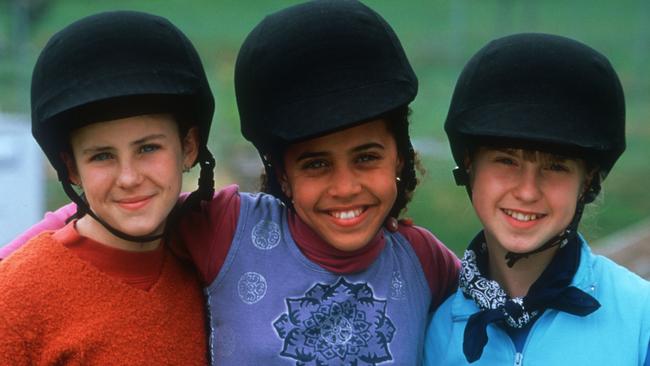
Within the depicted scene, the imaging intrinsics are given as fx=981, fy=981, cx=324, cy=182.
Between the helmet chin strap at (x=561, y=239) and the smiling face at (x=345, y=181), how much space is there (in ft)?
1.34

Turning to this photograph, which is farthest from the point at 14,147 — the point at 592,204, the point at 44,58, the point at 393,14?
the point at 393,14

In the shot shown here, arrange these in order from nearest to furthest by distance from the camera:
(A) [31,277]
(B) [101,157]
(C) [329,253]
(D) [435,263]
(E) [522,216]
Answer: (A) [31,277] → (B) [101,157] → (E) [522,216] → (C) [329,253] → (D) [435,263]

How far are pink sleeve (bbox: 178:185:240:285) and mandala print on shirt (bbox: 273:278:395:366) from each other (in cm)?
→ 26

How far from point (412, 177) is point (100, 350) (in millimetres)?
1136

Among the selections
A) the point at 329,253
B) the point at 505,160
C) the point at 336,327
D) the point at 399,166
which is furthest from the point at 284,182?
the point at 505,160

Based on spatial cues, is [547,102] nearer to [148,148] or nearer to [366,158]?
[366,158]

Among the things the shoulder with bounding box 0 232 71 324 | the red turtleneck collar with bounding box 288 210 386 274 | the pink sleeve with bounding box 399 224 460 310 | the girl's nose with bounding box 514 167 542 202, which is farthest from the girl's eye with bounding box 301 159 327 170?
the shoulder with bounding box 0 232 71 324

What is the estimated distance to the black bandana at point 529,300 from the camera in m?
2.87

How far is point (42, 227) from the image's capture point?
10.7 feet

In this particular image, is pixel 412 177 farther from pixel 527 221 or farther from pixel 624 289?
pixel 624 289

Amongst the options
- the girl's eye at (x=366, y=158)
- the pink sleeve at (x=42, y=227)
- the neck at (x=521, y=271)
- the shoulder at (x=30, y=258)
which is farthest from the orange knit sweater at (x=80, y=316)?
the neck at (x=521, y=271)

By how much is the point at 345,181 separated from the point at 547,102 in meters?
0.64

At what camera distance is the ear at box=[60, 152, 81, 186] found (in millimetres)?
2928

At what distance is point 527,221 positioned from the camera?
293 cm
